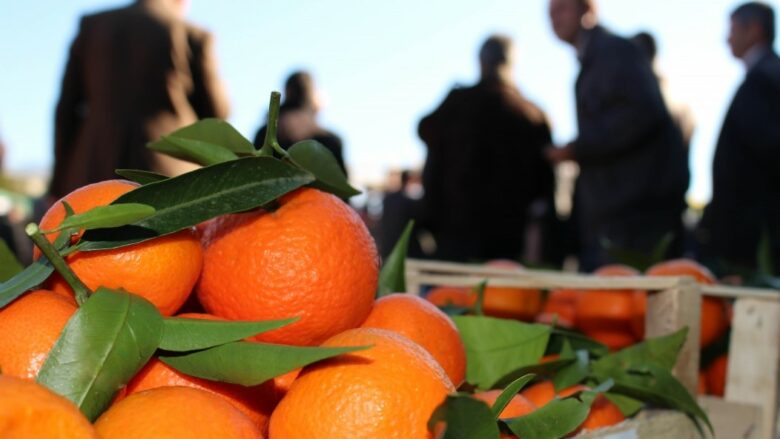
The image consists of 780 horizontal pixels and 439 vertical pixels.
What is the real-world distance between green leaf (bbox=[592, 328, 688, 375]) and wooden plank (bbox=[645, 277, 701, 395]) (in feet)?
0.15

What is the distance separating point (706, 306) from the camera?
1373mm

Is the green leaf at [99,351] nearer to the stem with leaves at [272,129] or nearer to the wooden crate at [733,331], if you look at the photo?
the stem with leaves at [272,129]

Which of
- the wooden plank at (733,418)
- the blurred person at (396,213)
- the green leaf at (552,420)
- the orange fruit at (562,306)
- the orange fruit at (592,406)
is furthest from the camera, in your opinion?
the blurred person at (396,213)

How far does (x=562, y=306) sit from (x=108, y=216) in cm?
105

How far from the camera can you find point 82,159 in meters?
2.75

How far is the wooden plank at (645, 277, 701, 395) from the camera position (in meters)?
1.13

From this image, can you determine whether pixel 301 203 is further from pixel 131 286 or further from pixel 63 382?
pixel 63 382

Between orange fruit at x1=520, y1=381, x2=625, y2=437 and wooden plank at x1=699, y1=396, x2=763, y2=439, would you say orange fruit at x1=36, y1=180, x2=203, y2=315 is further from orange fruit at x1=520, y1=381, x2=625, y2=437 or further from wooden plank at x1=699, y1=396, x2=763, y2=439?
wooden plank at x1=699, y1=396, x2=763, y2=439

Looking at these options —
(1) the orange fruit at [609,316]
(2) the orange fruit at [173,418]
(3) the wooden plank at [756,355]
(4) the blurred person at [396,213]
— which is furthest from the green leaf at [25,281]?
(4) the blurred person at [396,213]

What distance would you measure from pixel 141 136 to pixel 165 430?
2248mm

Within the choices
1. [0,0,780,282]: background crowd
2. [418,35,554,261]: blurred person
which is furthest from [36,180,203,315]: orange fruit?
[418,35,554,261]: blurred person

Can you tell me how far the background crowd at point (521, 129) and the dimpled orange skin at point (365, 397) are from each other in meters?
1.86

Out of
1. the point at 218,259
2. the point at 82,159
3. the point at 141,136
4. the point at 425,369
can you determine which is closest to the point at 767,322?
the point at 425,369

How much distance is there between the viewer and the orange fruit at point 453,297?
1354 mm
